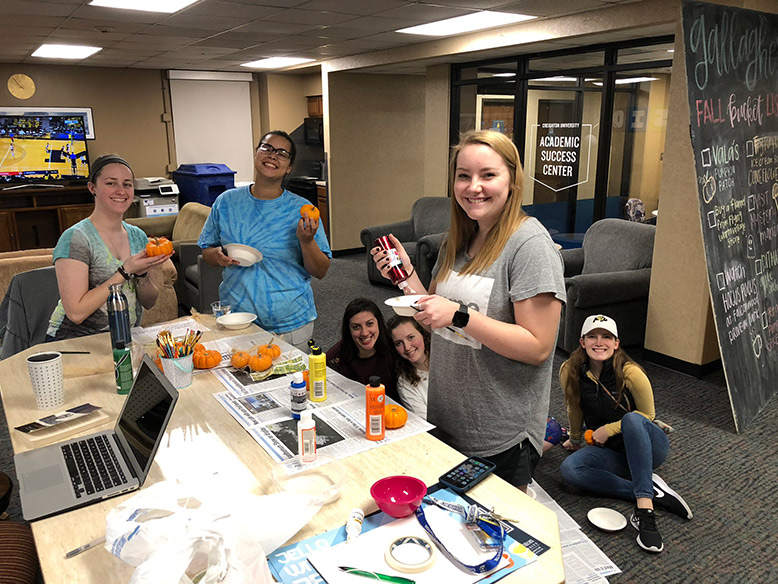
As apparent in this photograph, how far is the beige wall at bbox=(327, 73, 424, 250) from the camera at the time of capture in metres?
7.65

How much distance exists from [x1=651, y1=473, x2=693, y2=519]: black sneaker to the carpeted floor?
3 cm

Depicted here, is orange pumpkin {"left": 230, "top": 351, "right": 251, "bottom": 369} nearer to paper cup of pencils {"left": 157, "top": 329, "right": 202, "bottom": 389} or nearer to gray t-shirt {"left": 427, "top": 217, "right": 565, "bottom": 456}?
paper cup of pencils {"left": 157, "top": 329, "right": 202, "bottom": 389}

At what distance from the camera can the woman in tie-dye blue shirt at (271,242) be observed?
235cm

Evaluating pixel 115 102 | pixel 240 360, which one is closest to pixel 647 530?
pixel 240 360

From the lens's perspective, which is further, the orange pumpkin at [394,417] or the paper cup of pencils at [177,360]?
the paper cup of pencils at [177,360]

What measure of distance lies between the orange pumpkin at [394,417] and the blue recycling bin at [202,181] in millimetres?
6853

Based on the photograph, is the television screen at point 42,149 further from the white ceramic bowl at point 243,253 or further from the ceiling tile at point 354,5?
the white ceramic bowl at point 243,253

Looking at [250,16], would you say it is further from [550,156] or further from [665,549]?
[665,549]

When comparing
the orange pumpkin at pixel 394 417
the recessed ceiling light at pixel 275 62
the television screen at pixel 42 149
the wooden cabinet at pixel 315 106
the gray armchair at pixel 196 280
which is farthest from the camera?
the wooden cabinet at pixel 315 106

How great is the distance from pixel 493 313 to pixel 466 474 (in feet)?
1.31

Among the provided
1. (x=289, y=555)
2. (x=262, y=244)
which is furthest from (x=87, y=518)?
(x=262, y=244)

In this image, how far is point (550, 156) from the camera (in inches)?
229

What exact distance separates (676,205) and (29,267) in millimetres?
4279

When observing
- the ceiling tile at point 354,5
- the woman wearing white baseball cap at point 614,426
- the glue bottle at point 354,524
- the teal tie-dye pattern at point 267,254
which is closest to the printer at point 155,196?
the ceiling tile at point 354,5
